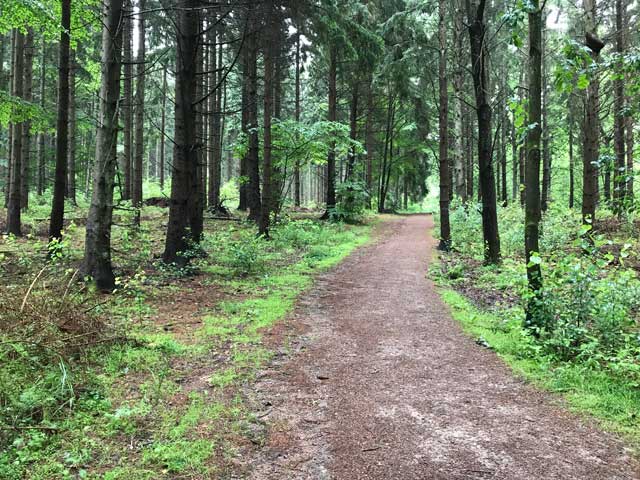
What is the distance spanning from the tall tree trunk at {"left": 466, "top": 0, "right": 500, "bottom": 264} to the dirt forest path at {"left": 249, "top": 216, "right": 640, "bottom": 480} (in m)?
4.97

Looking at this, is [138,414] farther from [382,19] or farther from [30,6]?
[382,19]

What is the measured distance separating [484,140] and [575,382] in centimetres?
751

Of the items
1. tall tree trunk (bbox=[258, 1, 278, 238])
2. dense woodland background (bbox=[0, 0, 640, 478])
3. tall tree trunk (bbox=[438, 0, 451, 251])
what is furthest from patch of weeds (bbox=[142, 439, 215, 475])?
tall tree trunk (bbox=[438, 0, 451, 251])

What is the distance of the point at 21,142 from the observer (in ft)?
43.9

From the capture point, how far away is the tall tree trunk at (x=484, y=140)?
10.1 metres

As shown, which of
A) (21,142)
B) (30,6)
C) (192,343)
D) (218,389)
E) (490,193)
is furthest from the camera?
(21,142)

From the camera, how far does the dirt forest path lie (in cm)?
321

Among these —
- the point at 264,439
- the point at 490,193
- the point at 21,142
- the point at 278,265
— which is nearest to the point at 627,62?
the point at 264,439

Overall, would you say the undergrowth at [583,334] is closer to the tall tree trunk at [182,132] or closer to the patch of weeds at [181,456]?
the patch of weeds at [181,456]

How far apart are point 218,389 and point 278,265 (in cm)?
698

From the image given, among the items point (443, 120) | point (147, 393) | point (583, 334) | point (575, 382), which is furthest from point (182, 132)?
point (443, 120)

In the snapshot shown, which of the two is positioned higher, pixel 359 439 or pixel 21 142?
pixel 21 142

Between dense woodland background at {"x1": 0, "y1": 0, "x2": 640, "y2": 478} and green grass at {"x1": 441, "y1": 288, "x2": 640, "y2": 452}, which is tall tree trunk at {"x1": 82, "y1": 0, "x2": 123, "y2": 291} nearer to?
dense woodland background at {"x1": 0, "y1": 0, "x2": 640, "y2": 478}

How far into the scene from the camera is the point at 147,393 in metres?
4.16
